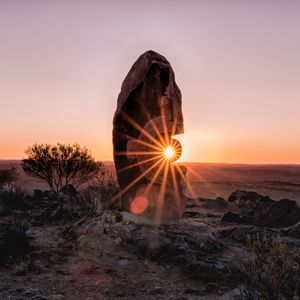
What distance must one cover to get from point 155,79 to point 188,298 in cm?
574

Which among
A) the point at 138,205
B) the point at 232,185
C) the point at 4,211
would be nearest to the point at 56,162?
the point at 4,211

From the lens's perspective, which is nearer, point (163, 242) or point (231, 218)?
point (163, 242)

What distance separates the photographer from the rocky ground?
7.96 metres

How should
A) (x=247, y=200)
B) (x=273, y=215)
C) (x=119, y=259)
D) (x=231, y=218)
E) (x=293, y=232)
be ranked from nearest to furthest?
(x=119, y=259), (x=293, y=232), (x=273, y=215), (x=231, y=218), (x=247, y=200)

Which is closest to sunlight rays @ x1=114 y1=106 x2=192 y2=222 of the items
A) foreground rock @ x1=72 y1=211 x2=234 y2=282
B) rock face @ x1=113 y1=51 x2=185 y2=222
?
rock face @ x1=113 y1=51 x2=185 y2=222

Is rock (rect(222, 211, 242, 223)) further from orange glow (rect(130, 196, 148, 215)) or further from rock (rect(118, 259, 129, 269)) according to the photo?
rock (rect(118, 259, 129, 269))

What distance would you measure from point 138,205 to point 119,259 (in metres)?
1.94

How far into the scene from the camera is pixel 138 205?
11.3 m

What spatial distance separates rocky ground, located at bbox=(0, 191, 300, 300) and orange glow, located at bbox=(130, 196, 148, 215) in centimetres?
26

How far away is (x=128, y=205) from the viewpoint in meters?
11.7

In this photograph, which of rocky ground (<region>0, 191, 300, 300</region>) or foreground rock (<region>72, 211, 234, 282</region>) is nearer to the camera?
rocky ground (<region>0, 191, 300, 300</region>)

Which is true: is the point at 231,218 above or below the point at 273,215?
below

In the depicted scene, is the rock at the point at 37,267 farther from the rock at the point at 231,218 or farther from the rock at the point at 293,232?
the rock at the point at 231,218

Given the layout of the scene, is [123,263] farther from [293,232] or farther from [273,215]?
[273,215]
